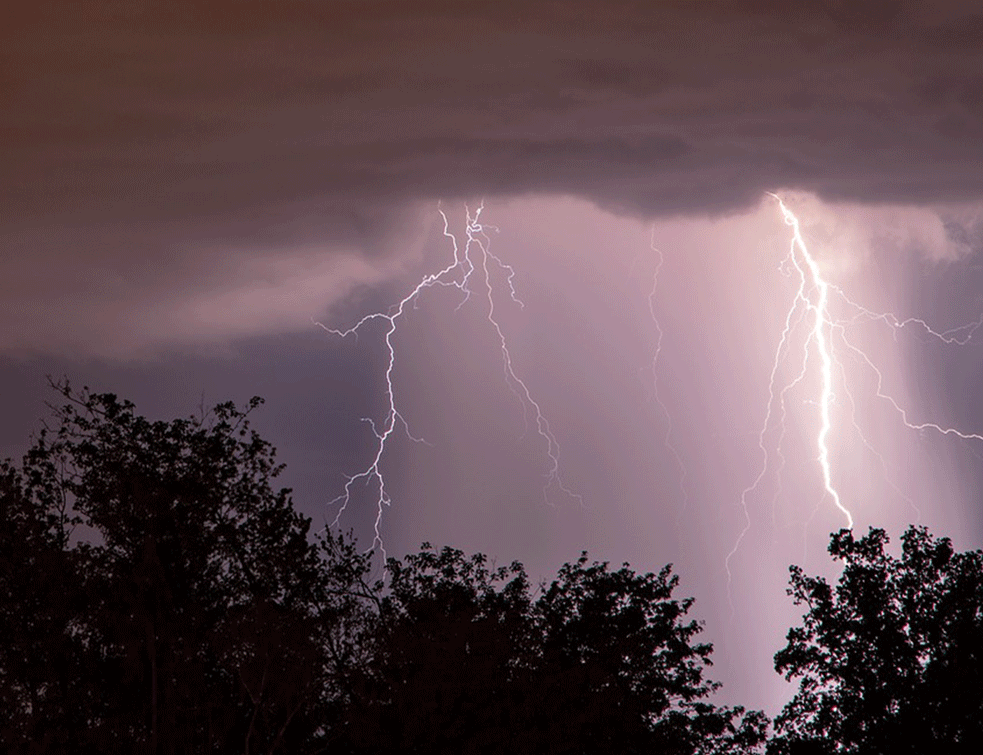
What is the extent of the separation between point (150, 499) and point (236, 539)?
88.2 inches

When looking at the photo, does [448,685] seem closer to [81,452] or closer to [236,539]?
[236,539]

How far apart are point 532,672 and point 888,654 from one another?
12.8m

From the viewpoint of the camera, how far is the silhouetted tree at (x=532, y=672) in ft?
125

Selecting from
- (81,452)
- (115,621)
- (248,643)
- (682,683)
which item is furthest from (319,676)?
(682,683)

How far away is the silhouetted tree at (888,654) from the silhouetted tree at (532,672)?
2026 millimetres

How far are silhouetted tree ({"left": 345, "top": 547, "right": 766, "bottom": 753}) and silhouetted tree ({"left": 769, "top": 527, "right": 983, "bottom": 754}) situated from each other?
2.03 meters

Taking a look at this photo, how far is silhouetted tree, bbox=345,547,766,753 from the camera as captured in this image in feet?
125

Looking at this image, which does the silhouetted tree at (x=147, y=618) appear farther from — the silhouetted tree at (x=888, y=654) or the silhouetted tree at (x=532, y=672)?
the silhouetted tree at (x=888, y=654)

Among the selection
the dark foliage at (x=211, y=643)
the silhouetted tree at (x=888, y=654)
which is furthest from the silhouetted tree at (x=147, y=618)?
the silhouetted tree at (x=888, y=654)

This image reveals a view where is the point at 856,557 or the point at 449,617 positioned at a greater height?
the point at 856,557

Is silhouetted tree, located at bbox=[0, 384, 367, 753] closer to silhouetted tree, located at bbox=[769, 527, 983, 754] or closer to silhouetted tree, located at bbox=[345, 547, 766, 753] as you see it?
silhouetted tree, located at bbox=[345, 547, 766, 753]

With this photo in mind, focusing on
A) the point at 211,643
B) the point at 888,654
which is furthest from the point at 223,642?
the point at 888,654

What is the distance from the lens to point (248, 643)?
124 ft

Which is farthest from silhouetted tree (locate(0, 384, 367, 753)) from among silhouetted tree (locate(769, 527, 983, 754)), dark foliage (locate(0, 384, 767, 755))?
silhouetted tree (locate(769, 527, 983, 754))
